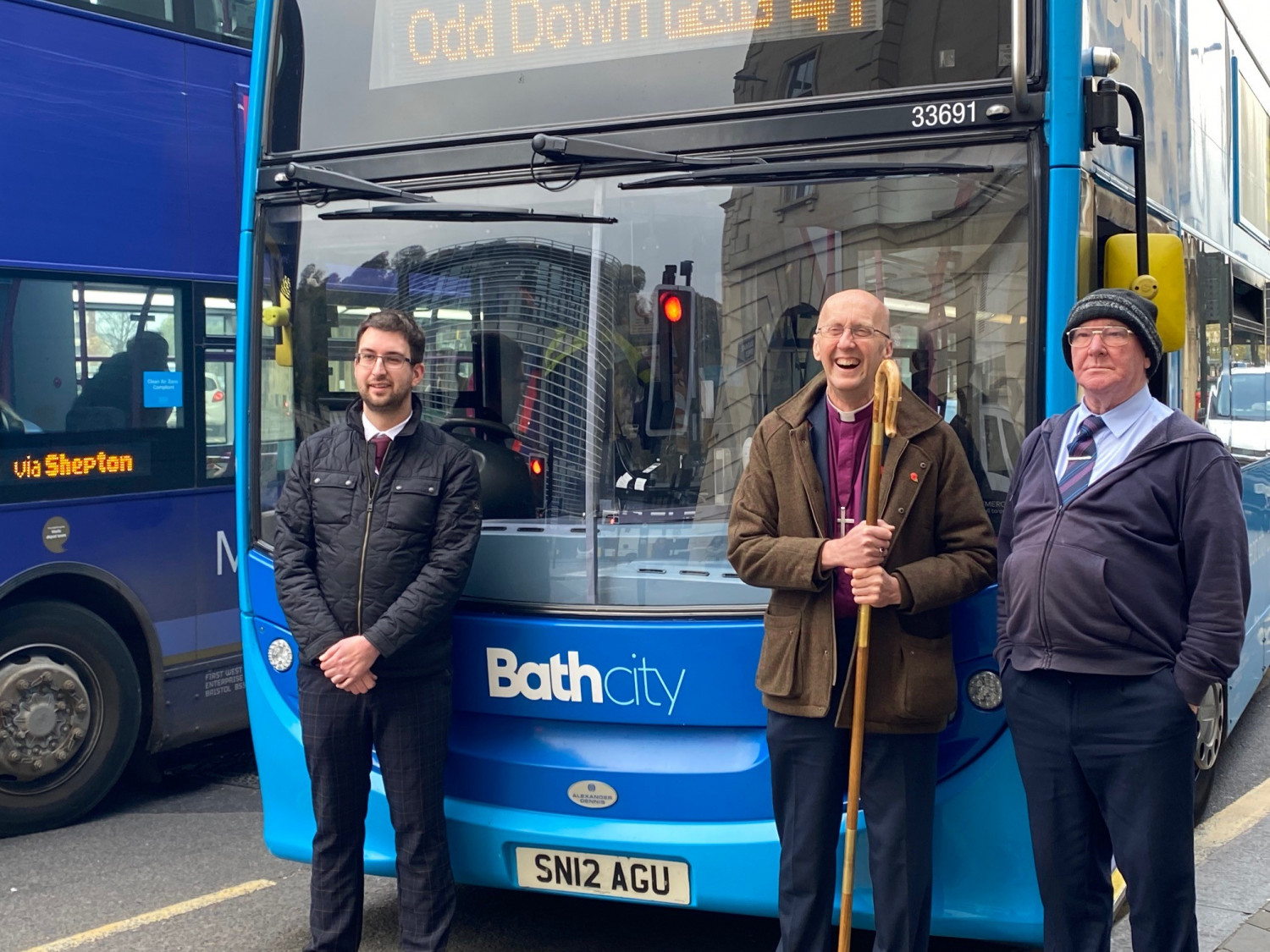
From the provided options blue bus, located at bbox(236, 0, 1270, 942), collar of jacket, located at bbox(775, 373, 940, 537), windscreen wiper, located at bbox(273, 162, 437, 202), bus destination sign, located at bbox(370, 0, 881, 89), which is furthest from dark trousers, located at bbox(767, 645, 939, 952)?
windscreen wiper, located at bbox(273, 162, 437, 202)

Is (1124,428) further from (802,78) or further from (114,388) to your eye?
(114,388)

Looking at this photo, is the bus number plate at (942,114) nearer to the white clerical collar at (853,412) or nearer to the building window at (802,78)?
the building window at (802,78)

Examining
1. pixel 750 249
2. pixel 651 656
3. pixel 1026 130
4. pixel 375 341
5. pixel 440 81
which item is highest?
pixel 440 81

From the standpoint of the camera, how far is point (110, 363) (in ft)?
20.1

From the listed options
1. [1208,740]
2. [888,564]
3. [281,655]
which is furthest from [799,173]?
[1208,740]

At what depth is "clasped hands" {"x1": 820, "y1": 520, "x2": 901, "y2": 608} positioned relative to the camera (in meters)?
3.41

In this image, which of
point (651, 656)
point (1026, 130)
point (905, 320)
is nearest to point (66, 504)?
point (651, 656)

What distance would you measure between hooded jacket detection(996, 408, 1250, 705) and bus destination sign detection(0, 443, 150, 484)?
416 centimetres

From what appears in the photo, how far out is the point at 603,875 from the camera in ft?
13.3

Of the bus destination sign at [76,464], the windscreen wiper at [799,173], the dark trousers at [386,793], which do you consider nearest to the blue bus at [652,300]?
the windscreen wiper at [799,173]

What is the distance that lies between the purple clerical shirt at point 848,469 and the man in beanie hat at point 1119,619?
1.28 feet

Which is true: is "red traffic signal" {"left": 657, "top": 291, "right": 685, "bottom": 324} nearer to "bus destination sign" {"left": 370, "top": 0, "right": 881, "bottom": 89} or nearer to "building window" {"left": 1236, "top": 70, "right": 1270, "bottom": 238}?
"bus destination sign" {"left": 370, "top": 0, "right": 881, "bottom": 89}

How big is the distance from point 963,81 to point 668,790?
2042mm

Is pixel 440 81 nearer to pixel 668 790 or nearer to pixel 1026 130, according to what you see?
pixel 1026 130
